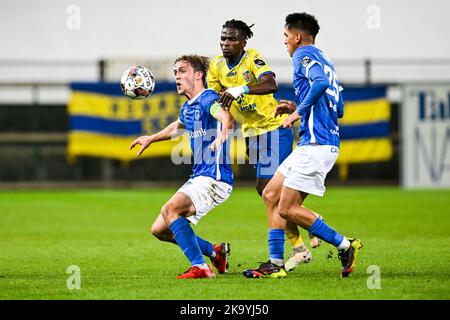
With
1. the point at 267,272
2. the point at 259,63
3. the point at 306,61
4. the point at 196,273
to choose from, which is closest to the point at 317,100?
the point at 306,61

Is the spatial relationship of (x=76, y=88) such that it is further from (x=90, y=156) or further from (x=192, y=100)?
(x=192, y=100)

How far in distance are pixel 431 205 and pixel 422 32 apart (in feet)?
22.2

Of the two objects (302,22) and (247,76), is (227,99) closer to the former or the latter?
(247,76)

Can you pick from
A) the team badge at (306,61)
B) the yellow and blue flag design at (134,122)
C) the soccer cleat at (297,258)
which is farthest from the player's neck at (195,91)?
the yellow and blue flag design at (134,122)

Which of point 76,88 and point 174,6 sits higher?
point 174,6

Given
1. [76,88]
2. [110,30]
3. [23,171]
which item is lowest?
[23,171]

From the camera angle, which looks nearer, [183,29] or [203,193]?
[203,193]

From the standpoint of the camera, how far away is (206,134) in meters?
7.89

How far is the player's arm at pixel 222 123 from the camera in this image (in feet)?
24.2

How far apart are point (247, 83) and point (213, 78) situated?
405mm

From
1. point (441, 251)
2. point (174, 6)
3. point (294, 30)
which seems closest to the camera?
point (294, 30)

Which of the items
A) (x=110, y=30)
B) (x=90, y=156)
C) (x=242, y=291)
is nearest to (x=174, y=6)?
(x=110, y=30)

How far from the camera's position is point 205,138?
786cm

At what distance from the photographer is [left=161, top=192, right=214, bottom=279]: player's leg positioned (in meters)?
7.61
